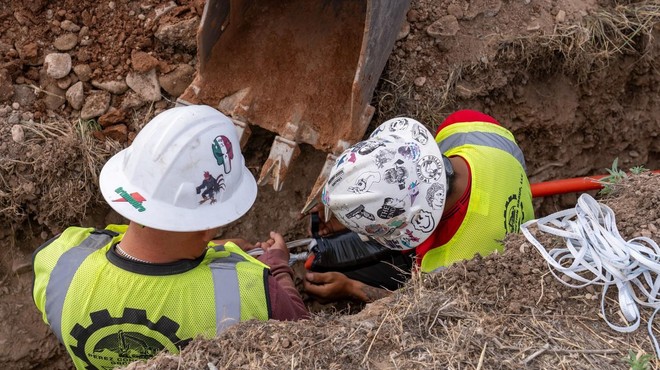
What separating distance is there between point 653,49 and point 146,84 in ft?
9.39

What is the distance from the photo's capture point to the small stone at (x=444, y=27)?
358 centimetres

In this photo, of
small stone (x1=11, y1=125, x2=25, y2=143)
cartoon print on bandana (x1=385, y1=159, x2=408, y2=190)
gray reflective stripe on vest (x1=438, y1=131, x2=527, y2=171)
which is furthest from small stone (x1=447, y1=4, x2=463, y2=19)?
small stone (x1=11, y1=125, x2=25, y2=143)

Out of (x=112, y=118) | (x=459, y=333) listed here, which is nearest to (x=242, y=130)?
(x=112, y=118)

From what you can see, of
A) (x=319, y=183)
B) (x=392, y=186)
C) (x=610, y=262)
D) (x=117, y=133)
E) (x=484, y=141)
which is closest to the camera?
(x=610, y=262)

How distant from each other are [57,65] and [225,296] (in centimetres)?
187

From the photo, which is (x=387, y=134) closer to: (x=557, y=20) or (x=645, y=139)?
(x=557, y=20)

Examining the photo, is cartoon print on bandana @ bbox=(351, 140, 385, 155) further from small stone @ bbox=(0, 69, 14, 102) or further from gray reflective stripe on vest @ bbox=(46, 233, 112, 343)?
small stone @ bbox=(0, 69, 14, 102)

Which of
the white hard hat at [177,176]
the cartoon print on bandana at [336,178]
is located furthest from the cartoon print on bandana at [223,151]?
the cartoon print on bandana at [336,178]

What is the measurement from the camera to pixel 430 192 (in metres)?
2.38

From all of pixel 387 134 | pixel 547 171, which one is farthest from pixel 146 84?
pixel 547 171

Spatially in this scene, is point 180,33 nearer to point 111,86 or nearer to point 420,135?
point 111,86

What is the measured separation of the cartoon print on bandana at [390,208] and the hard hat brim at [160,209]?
1.52ft

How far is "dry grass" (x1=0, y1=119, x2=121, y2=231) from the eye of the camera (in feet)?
10.8

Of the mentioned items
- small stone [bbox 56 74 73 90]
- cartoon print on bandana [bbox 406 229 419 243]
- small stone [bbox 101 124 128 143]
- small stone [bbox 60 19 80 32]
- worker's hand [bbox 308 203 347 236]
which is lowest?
worker's hand [bbox 308 203 347 236]
